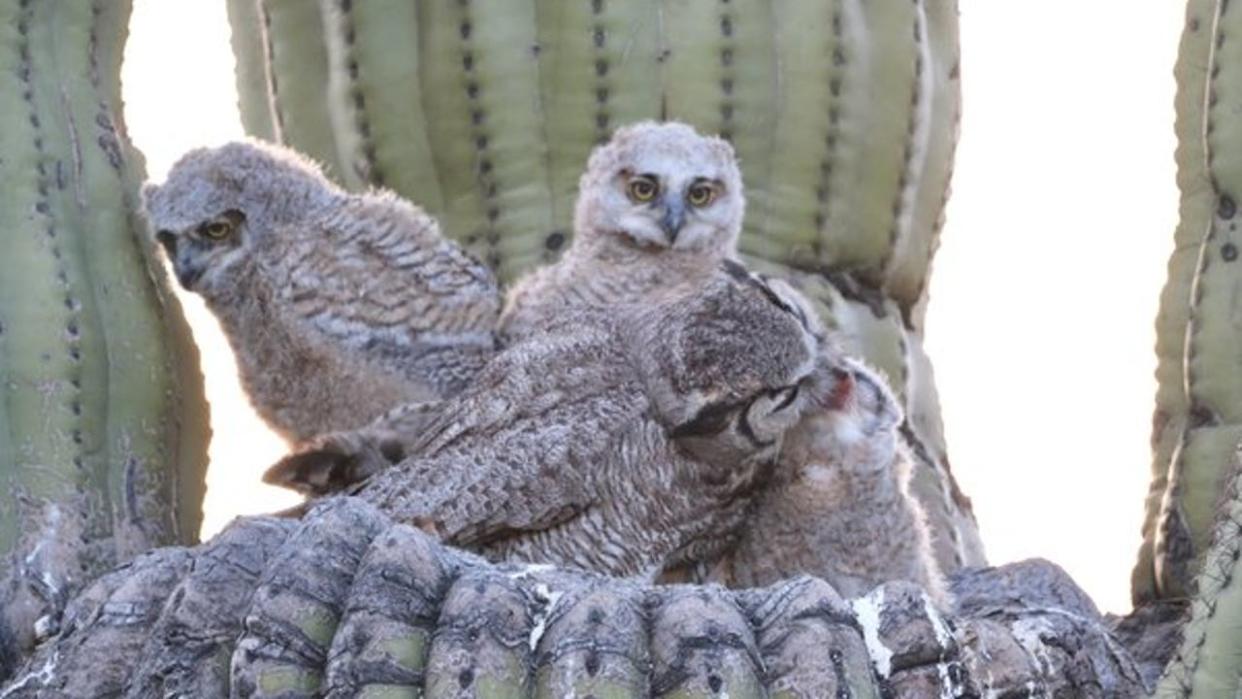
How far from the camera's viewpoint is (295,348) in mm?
6371

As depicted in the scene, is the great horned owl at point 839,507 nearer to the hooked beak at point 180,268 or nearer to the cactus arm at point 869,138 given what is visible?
the cactus arm at point 869,138

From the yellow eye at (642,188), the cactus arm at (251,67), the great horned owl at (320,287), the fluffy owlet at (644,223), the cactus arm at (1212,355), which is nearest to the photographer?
the cactus arm at (1212,355)

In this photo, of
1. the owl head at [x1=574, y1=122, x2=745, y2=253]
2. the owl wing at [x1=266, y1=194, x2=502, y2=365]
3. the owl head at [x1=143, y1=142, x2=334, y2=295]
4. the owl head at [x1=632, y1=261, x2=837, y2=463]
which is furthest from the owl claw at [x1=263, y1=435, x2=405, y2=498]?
the owl head at [x1=574, y1=122, x2=745, y2=253]

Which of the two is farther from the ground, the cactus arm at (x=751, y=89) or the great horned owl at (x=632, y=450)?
the cactus arm at (x=751, y=89)

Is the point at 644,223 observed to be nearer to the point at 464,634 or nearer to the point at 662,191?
the point at 662,191

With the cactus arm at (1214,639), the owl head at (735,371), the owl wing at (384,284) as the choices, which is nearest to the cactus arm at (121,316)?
the owl wing at (384,284)

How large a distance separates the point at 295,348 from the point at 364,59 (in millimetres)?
701

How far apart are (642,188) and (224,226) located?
84 cm

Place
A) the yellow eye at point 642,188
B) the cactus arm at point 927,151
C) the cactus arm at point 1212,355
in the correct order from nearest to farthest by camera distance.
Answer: the cactus arm at point 1212,355 → the yellow eye at point 642,188 → the cactus arm at point 927,151

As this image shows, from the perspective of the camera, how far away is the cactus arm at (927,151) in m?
6.86

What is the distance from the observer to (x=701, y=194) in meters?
6.69

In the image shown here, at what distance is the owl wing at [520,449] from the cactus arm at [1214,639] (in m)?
1.80

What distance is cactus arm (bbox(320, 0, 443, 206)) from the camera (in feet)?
22.1

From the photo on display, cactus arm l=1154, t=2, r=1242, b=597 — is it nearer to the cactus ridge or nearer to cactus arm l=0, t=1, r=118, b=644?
the cactus ridge
